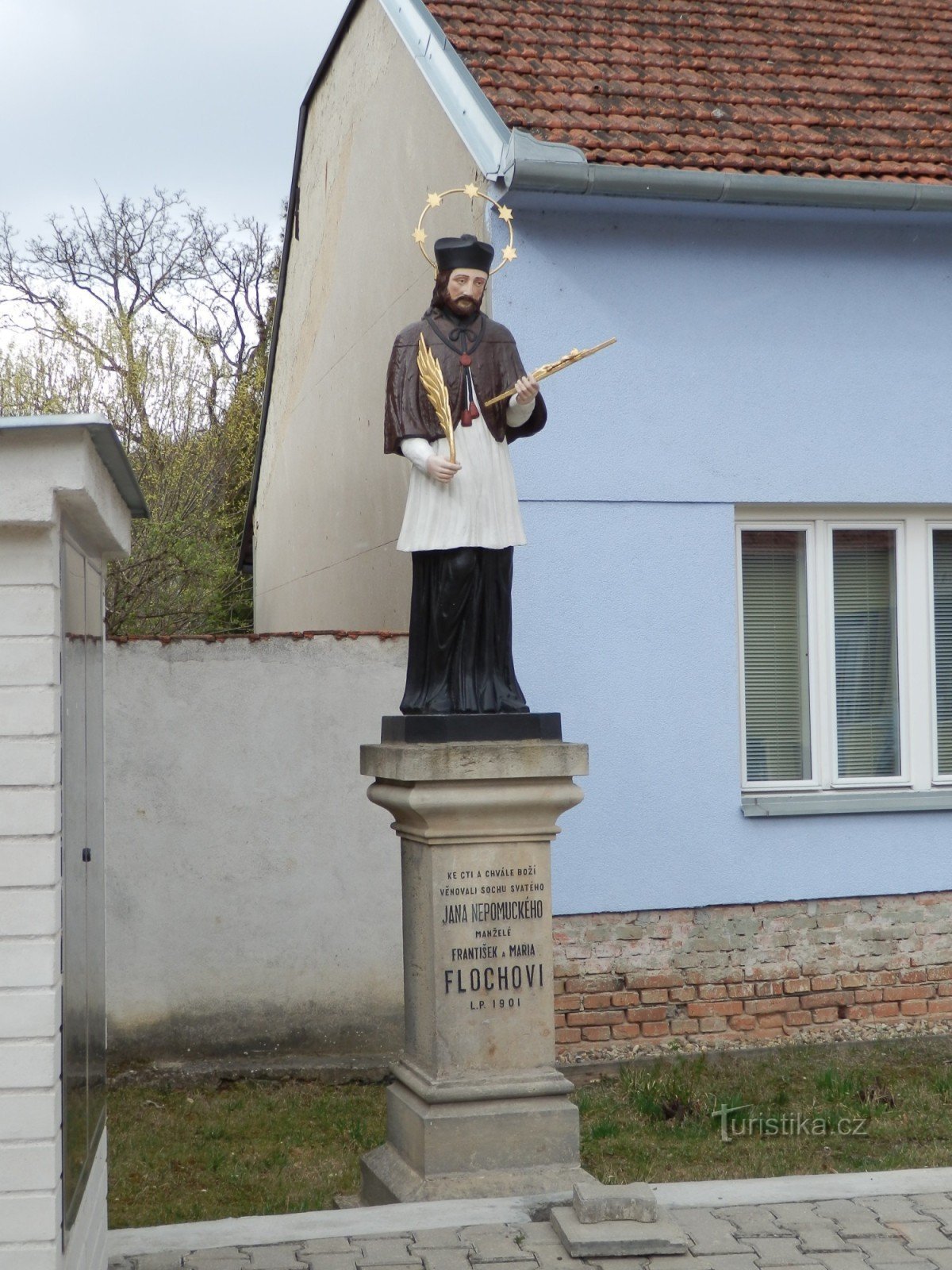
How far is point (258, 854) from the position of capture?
775 cm

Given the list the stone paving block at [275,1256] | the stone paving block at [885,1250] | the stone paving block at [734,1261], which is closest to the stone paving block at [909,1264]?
the stone paving block at [885,1250]

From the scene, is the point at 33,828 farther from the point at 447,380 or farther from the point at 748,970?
the point at 748,970

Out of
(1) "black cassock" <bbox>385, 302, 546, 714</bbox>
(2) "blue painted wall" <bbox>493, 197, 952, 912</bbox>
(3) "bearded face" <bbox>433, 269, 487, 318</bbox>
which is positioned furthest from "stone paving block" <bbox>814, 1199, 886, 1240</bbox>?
(3) "bearded face" <bbox>433, 269, 487, 318</bbox>

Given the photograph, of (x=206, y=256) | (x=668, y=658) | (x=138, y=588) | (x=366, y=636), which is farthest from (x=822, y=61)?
(x=206, y=256)

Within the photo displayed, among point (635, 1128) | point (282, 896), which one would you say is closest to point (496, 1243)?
point (635, 1128)

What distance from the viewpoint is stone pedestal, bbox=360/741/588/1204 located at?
17.7 feet

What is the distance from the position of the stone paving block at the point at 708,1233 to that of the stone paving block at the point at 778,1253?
0.05 m

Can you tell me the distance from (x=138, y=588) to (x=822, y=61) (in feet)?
28.4

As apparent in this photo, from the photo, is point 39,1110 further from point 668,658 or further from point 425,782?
point 668,658

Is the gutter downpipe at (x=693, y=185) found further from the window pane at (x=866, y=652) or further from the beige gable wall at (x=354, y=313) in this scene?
the window pane at (x=866, y=652)

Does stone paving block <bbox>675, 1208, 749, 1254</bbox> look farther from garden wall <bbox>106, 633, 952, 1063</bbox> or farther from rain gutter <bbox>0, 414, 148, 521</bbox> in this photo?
rain gutter <bbox>0, 414, 148, 521</bbox>

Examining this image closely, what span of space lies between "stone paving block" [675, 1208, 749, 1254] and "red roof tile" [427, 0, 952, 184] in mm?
4990

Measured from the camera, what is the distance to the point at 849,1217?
5.03 meters

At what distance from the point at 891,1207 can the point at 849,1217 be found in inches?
7.8
